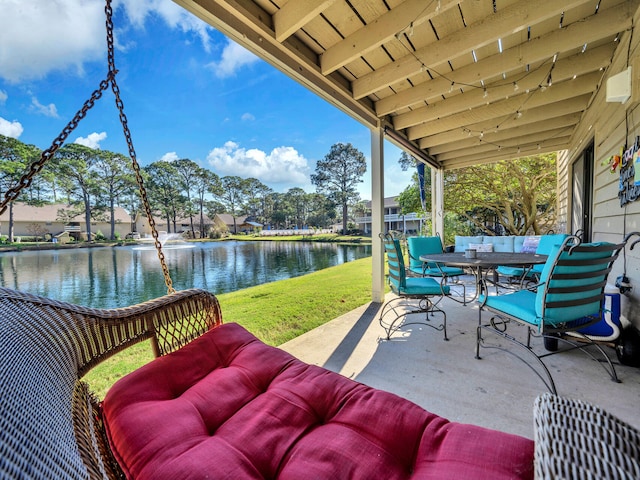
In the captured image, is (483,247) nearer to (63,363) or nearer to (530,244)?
(530,244)

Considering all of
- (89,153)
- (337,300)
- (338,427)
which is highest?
(89,153)

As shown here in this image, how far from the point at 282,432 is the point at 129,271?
734 cm

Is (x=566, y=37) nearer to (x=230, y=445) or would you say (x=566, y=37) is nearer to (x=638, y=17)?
(x=638, y=17)

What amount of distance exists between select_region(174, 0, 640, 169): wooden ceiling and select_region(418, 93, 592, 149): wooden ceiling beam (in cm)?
1

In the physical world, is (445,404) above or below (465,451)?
below

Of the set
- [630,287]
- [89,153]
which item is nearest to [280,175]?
[89,153]

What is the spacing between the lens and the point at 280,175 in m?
14.6

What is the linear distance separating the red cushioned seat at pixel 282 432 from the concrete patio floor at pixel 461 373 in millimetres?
903

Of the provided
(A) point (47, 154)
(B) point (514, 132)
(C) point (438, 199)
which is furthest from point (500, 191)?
(A) point (47, 154)

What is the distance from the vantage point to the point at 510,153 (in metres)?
5.52

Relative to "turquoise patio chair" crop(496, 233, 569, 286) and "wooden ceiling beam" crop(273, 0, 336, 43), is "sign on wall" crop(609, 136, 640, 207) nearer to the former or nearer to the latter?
"turquoise patio chair" crop(496, 233, 569, 286)

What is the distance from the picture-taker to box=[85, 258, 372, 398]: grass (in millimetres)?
2262

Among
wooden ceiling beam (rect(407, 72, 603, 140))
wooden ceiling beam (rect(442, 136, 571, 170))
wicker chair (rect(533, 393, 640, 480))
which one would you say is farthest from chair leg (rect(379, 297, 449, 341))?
wooden ceiling beam (rect(442, 136, 571, 170))

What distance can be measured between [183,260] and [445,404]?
8.34 metres
